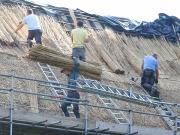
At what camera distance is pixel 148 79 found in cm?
Result: 1831

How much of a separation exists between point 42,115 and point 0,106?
726 millimetres

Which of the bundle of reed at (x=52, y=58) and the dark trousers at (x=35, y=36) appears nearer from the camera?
the bundle of reed at (x=52, y=58)

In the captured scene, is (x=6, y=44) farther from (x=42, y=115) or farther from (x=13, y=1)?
(x=42, y=115)

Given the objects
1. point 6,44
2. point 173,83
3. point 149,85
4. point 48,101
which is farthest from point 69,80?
point 173,83

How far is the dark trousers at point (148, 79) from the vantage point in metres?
18.1

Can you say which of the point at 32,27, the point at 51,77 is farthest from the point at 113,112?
the point at 32,27

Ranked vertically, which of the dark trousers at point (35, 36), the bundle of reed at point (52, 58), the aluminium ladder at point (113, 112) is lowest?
the aluminium ladder at point (113, 112)

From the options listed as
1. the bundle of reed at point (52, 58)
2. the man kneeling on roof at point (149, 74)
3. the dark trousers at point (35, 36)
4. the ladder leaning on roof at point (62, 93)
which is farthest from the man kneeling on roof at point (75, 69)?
the man kneeling on roof at point (149, 74)

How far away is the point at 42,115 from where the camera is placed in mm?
13422

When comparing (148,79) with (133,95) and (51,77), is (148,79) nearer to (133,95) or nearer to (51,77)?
(133,95)

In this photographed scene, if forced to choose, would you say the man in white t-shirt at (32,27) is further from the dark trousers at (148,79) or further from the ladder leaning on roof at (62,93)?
the dark trousers at (148,79)

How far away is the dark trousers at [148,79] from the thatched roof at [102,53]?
0.20 metres

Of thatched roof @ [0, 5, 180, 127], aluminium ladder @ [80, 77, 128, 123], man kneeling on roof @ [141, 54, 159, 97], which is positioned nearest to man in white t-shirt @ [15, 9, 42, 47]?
thatched roof @ [0, 5, 180, 127]

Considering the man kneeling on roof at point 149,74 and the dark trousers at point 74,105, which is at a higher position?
the man kneeling on roof at point 149,74
